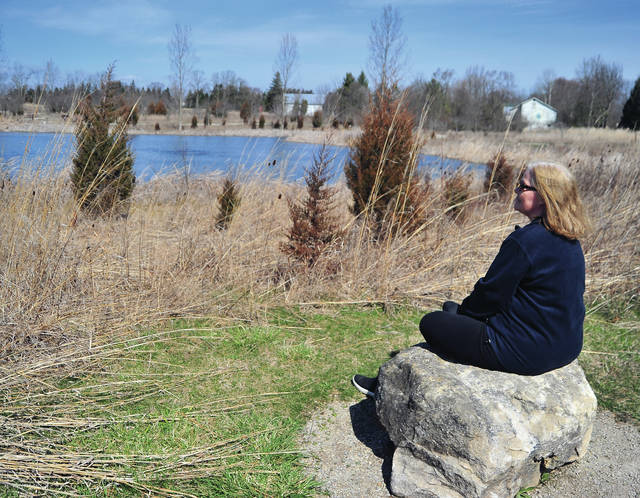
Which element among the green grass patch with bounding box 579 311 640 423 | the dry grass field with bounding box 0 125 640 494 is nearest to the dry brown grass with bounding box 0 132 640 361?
the dry grass field with bounding box 0 125 640 494

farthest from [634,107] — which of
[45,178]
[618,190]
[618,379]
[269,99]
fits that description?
[45,178]

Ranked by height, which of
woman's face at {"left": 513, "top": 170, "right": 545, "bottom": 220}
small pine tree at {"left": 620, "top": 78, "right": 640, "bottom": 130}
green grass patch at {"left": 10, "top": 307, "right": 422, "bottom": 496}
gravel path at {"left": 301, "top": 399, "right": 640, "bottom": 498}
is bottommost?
gravel path at {"left": 301, "top": 399, "right": 640, "bottom": 498}

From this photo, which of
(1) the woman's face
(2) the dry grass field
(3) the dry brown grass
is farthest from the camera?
(3) the dry brown grass

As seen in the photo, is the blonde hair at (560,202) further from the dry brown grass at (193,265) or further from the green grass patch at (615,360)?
the dry brown grass at (193,265)

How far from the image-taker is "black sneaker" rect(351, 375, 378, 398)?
3279 millimetres

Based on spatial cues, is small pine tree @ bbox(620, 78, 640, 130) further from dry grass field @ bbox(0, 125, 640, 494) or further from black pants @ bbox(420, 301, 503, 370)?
black pants @ bbox(420, 301, 503, 370)

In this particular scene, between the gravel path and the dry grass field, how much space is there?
4.92ft

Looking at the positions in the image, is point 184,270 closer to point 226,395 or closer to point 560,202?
point 226,395

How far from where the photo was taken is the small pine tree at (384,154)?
5.89 meters

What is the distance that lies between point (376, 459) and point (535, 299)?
4.02 ft

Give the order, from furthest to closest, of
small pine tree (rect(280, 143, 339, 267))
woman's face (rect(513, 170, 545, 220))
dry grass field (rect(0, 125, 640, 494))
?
1. small pine tree (rect(280, 143, 339, 267))
2. dry grass field (rect(0, 125, 640, 494))
3. woman's face (rect(513, 170, 545, 220))

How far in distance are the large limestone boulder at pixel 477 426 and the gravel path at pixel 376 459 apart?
0.41ft

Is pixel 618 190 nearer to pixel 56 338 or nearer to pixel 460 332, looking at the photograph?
pixel 460 332

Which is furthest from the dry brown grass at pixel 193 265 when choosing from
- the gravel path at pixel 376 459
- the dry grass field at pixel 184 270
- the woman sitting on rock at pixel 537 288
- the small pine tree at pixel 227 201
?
the woman sitting on rock at pixel 537 288
